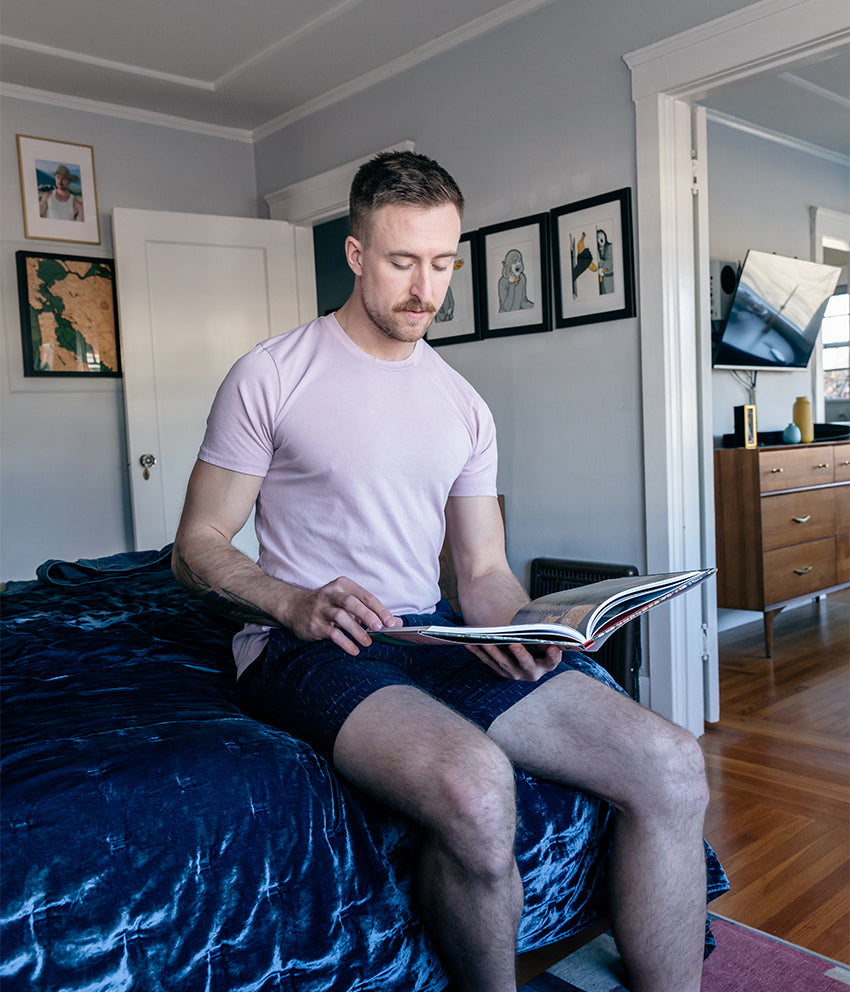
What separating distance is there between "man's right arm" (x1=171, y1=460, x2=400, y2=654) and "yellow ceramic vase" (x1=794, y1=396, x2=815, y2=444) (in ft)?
12.7

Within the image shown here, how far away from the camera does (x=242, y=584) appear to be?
1.37 metres

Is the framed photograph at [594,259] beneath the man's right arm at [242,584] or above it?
above

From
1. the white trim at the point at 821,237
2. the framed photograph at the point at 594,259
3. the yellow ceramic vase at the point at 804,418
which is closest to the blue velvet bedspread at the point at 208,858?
the framed photograph at the point at 594,259

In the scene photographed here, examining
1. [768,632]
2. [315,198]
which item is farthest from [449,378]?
[315,198]

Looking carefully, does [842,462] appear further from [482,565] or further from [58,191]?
[58,191]

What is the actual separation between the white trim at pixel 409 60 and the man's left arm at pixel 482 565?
2340 millimetres

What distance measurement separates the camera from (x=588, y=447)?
320 cm

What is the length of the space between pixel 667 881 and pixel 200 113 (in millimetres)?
4327

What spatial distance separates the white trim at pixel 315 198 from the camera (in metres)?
4.13

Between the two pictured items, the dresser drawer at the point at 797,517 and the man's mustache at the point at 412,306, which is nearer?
the man's mustache at the point at 412,306

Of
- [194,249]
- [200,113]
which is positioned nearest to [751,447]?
[194,249]

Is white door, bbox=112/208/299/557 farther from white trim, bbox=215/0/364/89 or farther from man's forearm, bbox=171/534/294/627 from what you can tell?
man's forearm, bbox=171/534/294/627

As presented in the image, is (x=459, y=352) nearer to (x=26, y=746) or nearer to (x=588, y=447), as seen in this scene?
(x=588, y=447)

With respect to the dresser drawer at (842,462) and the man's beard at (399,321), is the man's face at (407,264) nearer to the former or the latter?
the man's beard at (399,321)
